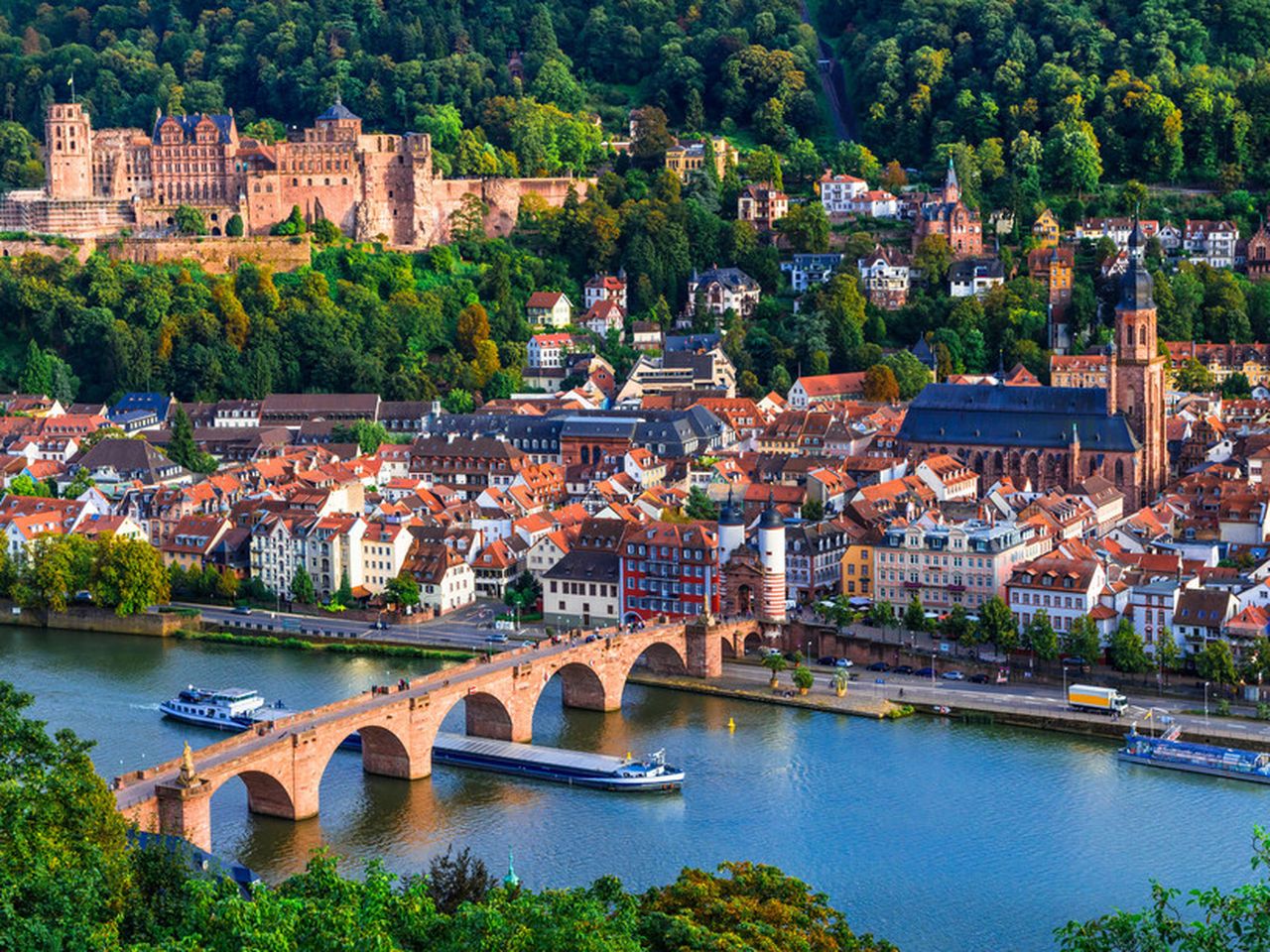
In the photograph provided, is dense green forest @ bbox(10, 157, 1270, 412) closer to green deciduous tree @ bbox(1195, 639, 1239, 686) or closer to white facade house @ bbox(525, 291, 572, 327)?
white facade house @ bbox(525, 291, 572, 327)

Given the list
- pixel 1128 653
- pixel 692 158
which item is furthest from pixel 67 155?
pixel 1128 653

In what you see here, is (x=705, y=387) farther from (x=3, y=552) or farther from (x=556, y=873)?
(x=556, y=873)

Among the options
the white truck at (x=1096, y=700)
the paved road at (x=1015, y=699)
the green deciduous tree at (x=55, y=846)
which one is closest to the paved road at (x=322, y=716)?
the green deciduous tree at (x=55, y=846)

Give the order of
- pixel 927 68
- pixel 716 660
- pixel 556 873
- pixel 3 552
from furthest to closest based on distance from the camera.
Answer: pixel 927 68
pixel 3 552
pixel 716 660
pixel 556 873

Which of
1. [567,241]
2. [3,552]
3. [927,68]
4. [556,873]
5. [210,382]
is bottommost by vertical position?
[556,873]

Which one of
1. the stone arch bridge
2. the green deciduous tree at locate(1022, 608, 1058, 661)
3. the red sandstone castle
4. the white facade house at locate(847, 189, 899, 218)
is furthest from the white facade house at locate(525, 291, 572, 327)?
the green deciduous tree at locate(1022, 608, 1058, 661)

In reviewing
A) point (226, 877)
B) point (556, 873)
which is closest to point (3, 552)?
point (556, 873)

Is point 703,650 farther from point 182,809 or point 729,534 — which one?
point 182,809
